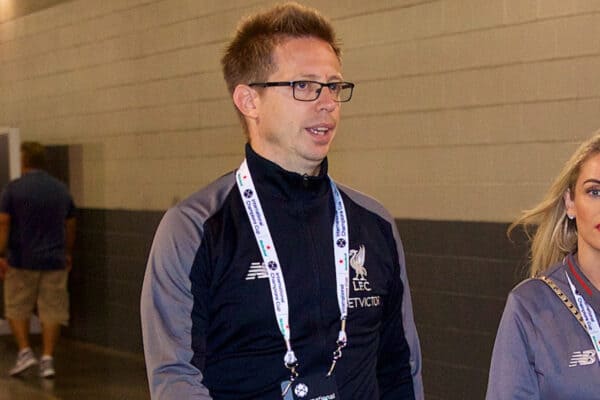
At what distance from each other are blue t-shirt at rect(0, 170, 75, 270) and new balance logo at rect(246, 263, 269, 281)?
708 cm

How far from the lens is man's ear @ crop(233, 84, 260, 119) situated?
2.79 m

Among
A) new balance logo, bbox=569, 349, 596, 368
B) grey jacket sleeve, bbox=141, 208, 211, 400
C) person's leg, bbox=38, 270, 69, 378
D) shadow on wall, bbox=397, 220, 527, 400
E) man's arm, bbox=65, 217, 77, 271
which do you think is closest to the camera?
grey jacket sleeve, bbox=141, 208, 211, 400

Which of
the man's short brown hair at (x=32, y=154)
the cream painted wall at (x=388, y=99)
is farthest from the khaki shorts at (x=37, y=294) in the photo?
the cream painted wall at (x=388, y=99)

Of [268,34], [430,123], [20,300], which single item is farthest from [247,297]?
[20,300]

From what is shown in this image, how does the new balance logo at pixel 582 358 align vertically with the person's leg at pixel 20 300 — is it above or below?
above

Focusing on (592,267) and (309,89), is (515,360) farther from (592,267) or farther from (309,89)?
(309,89)

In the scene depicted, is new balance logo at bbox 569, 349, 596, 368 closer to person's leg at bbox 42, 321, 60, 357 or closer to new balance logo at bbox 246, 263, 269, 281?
new balance logo at bbox 246, 263, 269, 281

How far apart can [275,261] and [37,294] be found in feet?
24.6

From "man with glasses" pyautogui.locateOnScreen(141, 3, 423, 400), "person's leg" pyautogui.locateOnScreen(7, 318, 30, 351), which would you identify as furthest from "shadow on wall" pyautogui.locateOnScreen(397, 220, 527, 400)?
"person's leg" pyautogui.locateOnScreen(7, 318, 30, 351)

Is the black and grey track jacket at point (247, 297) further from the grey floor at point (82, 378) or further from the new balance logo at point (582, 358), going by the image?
the grey floor at point (82, 378)

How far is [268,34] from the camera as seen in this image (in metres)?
2.75

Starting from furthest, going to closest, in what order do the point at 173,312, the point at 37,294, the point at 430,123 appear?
1. the point at 37,294
2. the point at 430,123
3. the point at 173,312

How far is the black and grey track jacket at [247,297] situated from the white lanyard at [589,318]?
0.53 metres

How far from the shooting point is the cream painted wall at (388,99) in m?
6.02
